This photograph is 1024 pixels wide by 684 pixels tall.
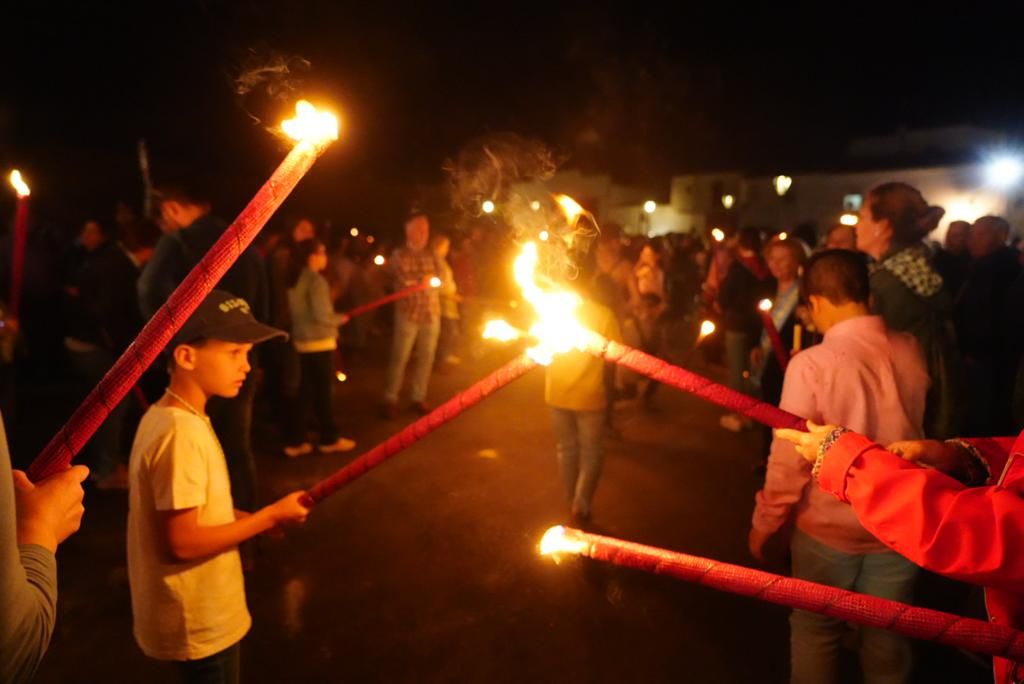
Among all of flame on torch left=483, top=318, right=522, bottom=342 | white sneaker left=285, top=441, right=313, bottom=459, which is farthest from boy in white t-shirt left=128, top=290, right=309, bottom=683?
white sneaker left=285, top=441, right=313, bottom=459

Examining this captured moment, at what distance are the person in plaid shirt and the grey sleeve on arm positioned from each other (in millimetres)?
6916

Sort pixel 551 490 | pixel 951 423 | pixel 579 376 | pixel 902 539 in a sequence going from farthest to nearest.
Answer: pixel 551 490
pixel 579 376
pixel 951 423
pixel 902 539

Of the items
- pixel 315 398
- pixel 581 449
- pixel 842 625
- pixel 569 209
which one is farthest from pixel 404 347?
pixel 842 625

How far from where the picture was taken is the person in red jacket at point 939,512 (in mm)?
1561

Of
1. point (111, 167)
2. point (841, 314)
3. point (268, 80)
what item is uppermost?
point (111, 167)

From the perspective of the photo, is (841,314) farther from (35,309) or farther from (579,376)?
(35,309)

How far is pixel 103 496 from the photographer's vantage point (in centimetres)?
582

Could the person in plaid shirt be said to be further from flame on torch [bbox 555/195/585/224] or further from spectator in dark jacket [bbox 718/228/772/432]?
flame on torch [bbox 555/195/585/224]

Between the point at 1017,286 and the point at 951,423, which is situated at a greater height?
the point at 1017,286

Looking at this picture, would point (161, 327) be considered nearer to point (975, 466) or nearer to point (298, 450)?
point (975, 466)

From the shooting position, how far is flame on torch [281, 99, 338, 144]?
5.68 ft

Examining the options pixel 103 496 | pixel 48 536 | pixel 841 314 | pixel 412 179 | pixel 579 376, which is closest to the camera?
pixel 48 536

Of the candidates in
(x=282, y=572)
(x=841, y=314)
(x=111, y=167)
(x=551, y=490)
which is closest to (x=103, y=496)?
(x=282, y=572)

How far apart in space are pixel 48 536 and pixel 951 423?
4055 mm
